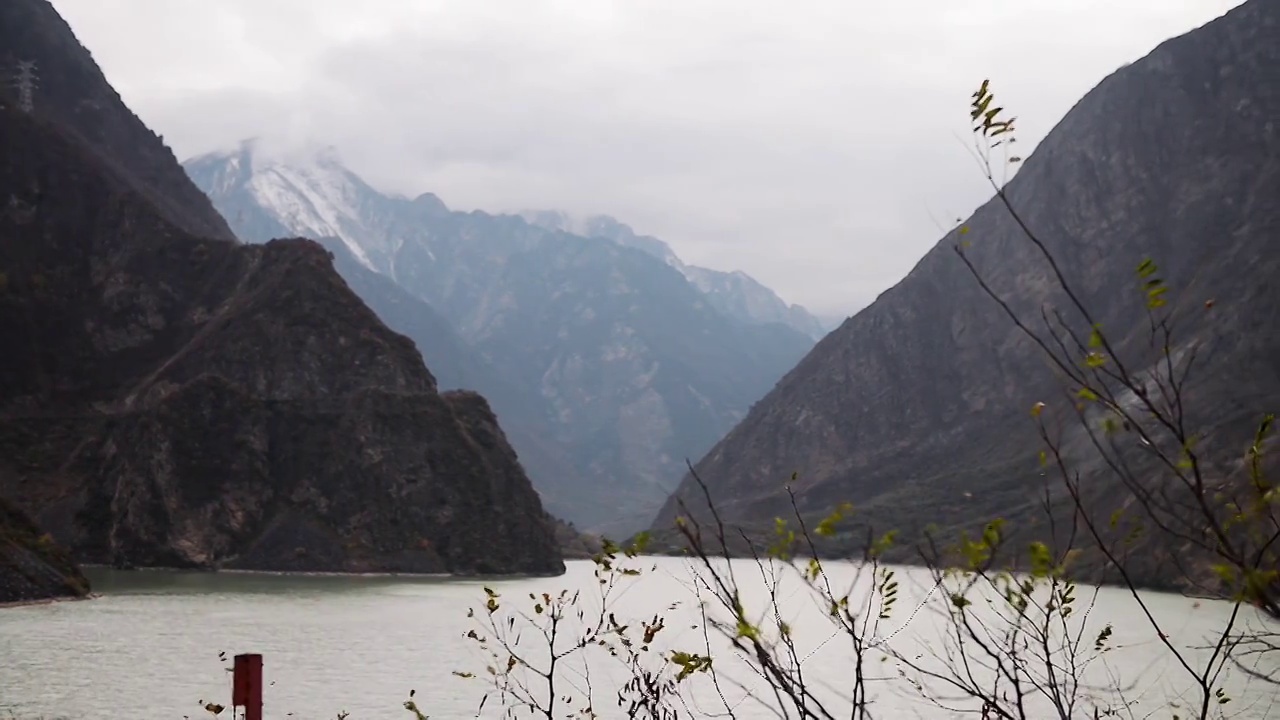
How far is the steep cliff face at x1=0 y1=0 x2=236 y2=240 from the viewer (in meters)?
158

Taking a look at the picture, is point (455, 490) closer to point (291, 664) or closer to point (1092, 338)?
point (291, 664)

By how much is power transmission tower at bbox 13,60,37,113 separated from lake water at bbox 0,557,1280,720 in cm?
8960

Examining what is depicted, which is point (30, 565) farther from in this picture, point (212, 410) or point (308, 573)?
point (212, 410)

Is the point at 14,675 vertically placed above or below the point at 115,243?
below

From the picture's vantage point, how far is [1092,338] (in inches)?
222

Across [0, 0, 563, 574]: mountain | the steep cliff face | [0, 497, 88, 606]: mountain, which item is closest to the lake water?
[0, 497, 88, 606]: mountain

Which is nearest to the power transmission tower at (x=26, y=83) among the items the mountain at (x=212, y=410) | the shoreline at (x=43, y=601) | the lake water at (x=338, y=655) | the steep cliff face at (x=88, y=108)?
the steep cliff face at (x=88, y=108)

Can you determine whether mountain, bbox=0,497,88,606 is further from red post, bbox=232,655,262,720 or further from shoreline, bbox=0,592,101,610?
red post, bbox=232,655,262,720

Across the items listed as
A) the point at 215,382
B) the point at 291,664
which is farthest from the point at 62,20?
the point at 291,664

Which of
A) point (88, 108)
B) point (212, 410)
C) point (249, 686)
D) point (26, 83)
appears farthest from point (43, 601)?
point (88, 108)

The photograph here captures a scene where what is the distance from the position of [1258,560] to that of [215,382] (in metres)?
115

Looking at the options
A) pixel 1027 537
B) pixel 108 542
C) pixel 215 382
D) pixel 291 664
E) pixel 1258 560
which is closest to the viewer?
pixel 1258 560

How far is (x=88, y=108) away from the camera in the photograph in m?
163

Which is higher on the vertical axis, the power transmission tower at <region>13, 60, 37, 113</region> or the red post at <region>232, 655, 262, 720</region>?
the power transmission tower at <region>13, 60, 37, 113</region>
